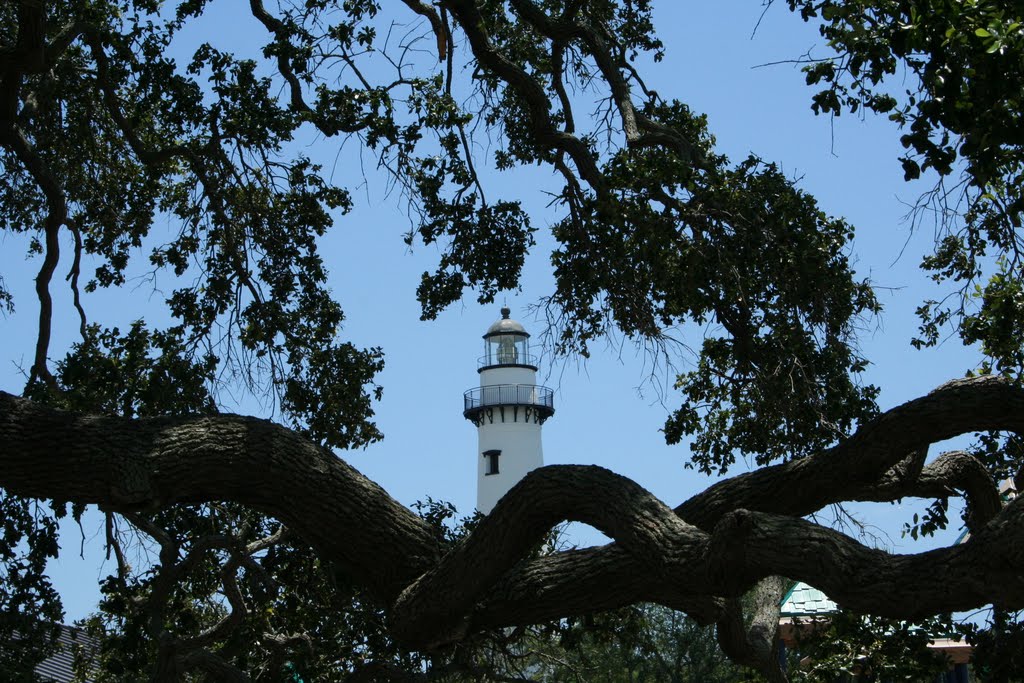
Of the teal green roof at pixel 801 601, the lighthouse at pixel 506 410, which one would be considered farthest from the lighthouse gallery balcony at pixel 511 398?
the teal green roof at pixel 801 601

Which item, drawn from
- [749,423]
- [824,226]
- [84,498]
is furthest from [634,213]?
[84,498]

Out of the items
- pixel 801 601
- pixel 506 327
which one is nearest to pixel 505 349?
pixel 506 327

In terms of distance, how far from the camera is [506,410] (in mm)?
28891

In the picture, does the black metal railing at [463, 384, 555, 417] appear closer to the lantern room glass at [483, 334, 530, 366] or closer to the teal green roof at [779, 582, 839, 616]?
the lantern room glass at [483, 334, 530, 366]

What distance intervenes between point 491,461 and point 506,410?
1.51m

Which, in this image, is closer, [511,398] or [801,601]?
[801,601]

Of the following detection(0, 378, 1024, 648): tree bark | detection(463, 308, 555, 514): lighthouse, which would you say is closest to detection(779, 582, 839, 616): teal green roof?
detection(0, 378, 1024, 648): tree bark

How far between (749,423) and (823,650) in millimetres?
1416

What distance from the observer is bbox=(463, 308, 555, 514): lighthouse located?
2867 centimetres

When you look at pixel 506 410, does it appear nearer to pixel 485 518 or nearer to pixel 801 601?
pixel 801 601

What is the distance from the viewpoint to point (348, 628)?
667 centimetres

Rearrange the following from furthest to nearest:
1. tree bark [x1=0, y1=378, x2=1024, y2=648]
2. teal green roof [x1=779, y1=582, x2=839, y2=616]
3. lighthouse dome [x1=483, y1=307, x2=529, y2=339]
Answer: lighthouse dome [x1=483, y1=307, x2=529, y2=339] → teal green roof [x1=779, y1=582, x2=839, y2=616] → tree bark [x1=0, y1=378, x2=1024, y2=648]

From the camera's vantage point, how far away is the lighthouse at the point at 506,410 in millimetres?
28672

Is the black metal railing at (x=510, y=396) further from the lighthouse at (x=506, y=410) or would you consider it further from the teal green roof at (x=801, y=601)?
the teal green roof at (x=801, y=601)
